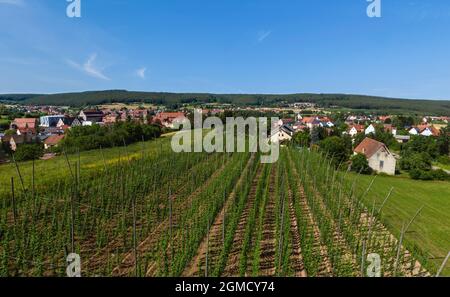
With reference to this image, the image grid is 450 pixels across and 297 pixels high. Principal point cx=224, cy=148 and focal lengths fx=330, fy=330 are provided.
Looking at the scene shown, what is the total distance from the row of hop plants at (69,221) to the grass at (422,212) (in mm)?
7529

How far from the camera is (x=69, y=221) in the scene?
847 cm

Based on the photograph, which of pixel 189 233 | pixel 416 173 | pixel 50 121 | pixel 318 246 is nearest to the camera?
pixel 318 246

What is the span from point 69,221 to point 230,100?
537 ft

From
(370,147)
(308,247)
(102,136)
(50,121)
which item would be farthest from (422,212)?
(50,121)

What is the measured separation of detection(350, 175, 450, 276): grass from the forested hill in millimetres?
121295

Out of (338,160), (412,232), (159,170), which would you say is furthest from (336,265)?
(338,160)

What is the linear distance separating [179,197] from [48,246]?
215 inches

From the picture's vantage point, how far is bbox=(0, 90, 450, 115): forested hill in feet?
478

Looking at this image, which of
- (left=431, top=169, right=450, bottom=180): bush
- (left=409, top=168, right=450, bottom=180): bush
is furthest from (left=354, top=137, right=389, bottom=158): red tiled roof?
(left=431, top=169, right=450, bottom=180): bush

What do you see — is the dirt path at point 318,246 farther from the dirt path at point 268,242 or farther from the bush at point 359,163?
→ the bush at point 359,163

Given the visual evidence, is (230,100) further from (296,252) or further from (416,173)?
(296,252)

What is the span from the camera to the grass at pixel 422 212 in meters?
9.69
